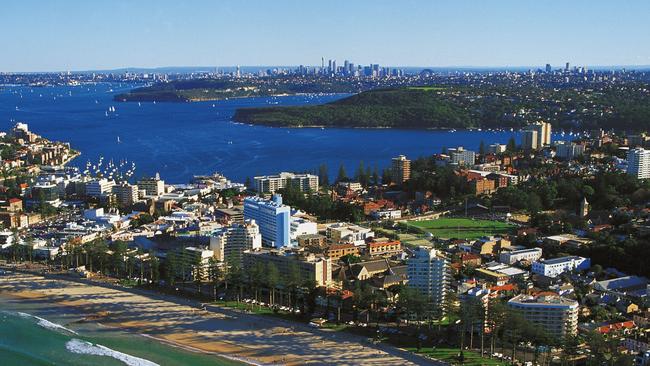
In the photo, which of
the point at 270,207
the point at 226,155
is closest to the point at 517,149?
the point at 226,155

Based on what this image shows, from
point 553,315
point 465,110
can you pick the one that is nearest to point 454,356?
point 553,315

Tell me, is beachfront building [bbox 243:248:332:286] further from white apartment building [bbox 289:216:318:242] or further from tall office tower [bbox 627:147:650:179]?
tall office tower [bbox 627:147:650:179]

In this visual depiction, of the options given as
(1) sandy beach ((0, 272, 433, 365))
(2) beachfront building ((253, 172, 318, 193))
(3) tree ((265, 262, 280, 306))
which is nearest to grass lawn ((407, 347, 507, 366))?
(1) sandy beach ((0, 272, 433, 365))

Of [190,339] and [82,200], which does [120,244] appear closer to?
[190,339]

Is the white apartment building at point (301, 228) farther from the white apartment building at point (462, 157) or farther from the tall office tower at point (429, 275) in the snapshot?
the white apartment building at point (462, 157)

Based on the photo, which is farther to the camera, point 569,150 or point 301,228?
Result: point 569,150

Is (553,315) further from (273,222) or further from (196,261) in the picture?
(273,222)
